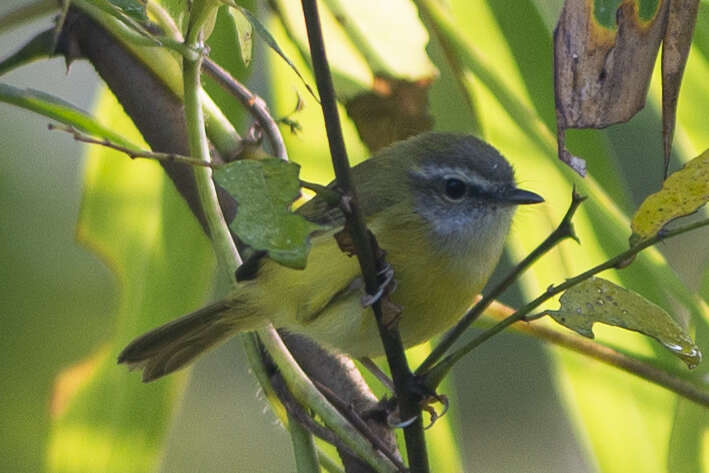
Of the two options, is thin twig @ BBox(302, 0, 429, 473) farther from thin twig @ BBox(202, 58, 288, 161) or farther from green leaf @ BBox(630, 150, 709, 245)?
thin twig @ BBox(202, 58, 288, 161)

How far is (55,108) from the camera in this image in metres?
1.46

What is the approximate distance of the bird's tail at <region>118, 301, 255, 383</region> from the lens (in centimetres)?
193

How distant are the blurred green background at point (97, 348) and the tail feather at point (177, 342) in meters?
0.09

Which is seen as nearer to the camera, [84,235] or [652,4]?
[652,4]

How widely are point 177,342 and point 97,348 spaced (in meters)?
0.16

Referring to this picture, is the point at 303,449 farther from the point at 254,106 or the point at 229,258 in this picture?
the point at 254,106

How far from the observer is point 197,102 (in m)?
1.32

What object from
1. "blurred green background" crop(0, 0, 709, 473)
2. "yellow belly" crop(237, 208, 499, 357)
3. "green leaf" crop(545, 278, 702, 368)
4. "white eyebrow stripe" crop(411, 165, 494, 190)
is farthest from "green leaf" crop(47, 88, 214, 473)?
"green leaf" crop(545, 278, 702, 368)

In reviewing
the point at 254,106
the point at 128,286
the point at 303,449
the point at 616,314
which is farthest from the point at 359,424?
the point at 128,286

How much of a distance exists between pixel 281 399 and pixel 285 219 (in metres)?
0.59

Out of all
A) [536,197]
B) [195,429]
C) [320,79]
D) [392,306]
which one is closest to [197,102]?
[392,306]

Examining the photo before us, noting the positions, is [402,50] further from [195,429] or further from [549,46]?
[195,429]

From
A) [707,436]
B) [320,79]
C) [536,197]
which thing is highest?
[536,197]

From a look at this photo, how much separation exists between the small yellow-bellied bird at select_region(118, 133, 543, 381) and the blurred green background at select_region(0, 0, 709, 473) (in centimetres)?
9
